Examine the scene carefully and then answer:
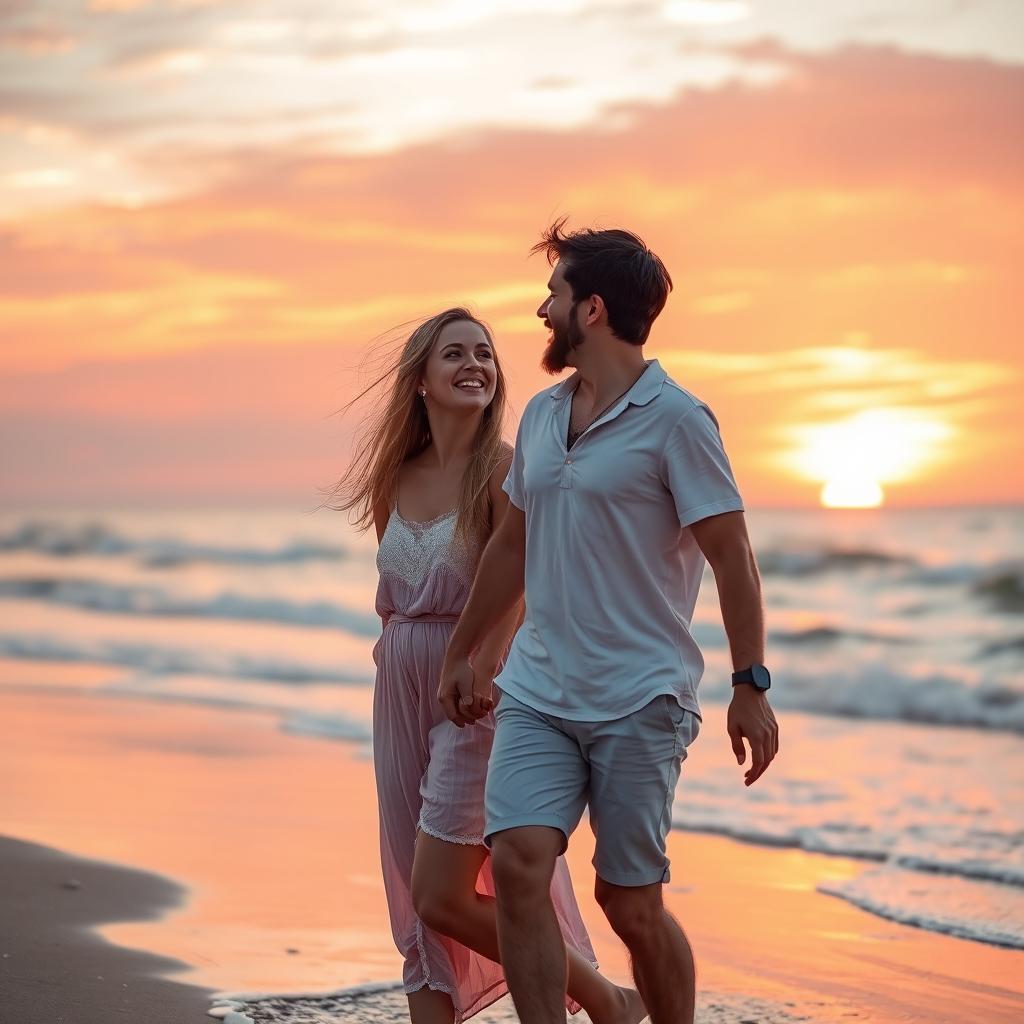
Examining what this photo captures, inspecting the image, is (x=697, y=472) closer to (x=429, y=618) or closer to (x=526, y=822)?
(x=526, y=822)

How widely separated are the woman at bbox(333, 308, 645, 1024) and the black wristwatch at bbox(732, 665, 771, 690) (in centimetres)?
79

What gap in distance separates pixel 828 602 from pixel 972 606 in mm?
2383

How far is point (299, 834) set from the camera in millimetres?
7539

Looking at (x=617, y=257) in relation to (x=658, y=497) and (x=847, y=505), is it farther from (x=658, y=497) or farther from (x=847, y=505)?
(x=847, y=505)

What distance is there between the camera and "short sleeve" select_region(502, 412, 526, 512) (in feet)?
12.8

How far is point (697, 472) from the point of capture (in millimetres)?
3586

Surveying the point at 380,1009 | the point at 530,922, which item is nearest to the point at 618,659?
the point at 530,922

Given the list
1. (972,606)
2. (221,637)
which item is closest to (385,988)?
(221,637)

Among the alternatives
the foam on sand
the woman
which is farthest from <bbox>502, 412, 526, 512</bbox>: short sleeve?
the foam on sand

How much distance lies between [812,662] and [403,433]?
12474 millimetres

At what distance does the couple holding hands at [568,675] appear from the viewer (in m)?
3.59

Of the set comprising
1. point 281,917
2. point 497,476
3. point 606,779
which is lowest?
point 281,917

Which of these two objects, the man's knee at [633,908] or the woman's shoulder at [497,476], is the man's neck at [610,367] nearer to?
the woman's shoulder at [497,476]

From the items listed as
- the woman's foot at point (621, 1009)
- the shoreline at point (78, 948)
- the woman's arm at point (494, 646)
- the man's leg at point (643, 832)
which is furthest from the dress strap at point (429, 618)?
the shoreline at point (78, 948)
